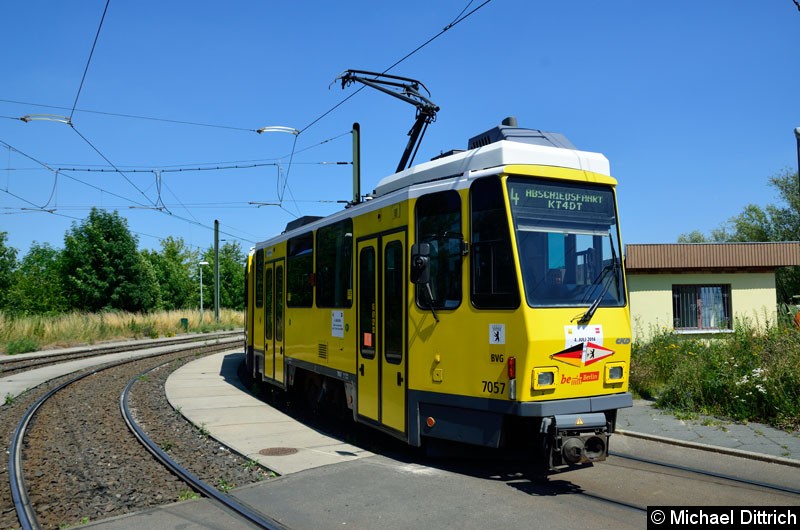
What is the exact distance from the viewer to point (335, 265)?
9414 mm

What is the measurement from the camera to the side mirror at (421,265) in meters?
6.74

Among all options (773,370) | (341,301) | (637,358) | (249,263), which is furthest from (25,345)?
(773,370)

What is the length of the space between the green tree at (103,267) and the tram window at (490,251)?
129 feet

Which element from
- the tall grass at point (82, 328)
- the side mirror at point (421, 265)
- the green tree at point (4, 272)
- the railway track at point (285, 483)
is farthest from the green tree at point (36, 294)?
the side mirror at point (421, 265)

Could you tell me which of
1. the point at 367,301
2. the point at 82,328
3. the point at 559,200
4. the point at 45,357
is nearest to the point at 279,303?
the point at 367,301

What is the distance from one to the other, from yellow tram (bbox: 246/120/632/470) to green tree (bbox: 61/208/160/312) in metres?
37.6

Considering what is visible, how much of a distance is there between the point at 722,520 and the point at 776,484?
55.3 inches

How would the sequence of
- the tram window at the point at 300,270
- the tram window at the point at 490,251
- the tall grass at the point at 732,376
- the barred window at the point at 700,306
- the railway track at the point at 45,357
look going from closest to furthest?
the tram window at the point at 490,251 → the tall grass at the point at 732,376 → the tram window at the point at 300,270 → the barred window at the point at 700,306 → the railway track at the point at 45,357

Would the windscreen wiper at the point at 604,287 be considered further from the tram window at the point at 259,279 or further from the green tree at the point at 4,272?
the green tree at the point at 4,272

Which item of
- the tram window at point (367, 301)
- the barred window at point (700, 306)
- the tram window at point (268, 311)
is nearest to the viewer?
the tram window at point (367, 301)

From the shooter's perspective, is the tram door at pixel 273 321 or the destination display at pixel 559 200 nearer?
the destination display at pixel 559 200

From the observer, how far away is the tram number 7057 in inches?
250

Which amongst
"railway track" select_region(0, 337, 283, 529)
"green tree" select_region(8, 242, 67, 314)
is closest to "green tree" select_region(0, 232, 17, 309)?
"green tree" select_region(8, 242, 67, 314)

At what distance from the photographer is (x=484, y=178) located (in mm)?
6688
